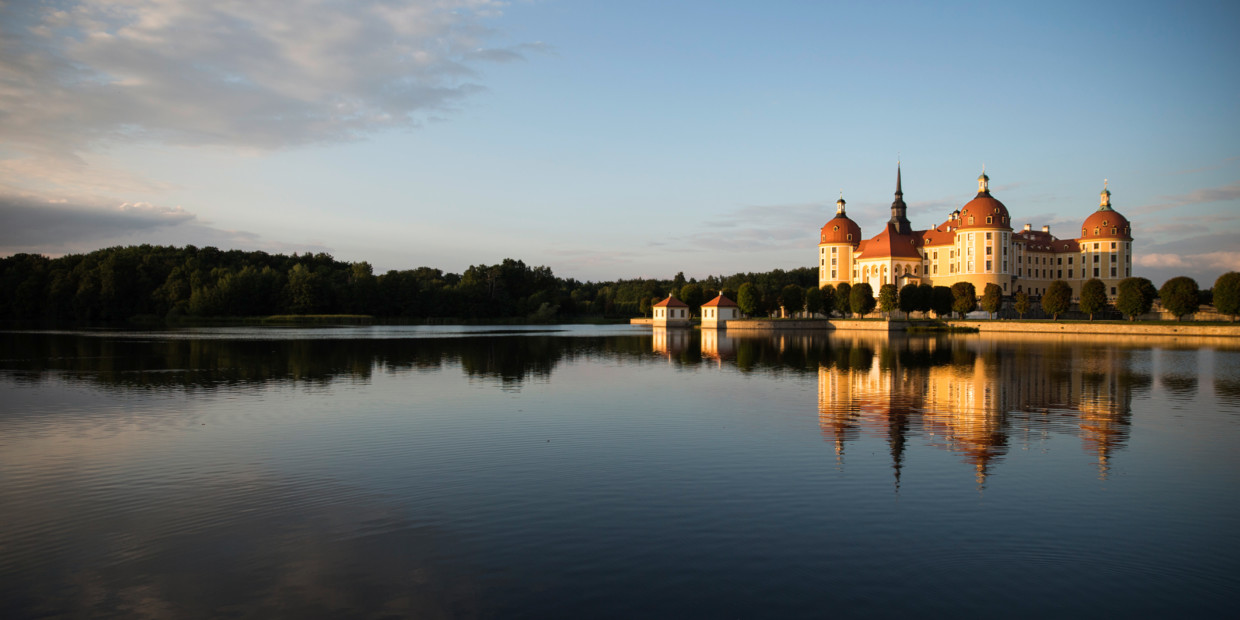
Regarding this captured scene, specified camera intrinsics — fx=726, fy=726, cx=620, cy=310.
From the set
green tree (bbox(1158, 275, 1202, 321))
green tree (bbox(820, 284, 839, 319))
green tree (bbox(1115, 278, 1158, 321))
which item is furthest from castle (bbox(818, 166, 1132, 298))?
green tree (bbox(1158, 275, 1202, 321))

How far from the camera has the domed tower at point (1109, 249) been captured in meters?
86.1

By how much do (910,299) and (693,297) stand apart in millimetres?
25452

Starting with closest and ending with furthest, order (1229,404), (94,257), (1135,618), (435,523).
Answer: (1135,618) < (435,523) < (1229,404) < (94,257)

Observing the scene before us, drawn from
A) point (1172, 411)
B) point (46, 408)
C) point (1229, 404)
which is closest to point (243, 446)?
point (46, 408)

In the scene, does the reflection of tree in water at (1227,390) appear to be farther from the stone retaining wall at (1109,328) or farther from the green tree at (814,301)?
the green tree at (814,301)

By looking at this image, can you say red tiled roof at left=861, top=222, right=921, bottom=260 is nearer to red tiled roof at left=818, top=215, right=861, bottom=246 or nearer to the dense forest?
red tiled roof at left=818, top=215, right=861, bottom=246

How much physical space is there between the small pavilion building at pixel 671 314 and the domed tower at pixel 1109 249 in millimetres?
50158

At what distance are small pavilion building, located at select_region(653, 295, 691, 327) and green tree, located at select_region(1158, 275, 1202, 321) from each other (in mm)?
42753

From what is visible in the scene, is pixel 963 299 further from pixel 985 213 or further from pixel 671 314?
pixel 671 314

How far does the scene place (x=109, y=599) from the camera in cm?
513

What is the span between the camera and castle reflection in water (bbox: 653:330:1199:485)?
11266 mm

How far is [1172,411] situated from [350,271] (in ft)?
345

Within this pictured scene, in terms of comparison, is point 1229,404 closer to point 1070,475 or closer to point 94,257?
point 1070,475

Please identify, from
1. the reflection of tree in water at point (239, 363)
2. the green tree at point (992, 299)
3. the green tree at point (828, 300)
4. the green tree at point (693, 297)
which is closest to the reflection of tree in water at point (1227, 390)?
the reflection of tree in water at point (239, 363)
